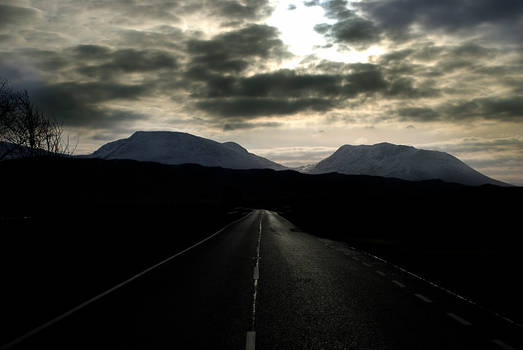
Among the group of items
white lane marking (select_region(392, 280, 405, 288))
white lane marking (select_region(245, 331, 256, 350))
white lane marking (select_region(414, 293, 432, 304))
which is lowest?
white lane marking (select_region(392, 280, 405, 288))

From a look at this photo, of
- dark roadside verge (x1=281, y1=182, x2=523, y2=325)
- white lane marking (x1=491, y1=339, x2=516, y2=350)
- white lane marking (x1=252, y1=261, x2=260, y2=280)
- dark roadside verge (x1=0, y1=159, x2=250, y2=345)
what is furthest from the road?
dark roadside verge (x1=281, y1=182, x2=523, y2=325)

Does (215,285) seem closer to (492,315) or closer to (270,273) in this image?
(270,273)

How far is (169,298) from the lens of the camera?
830 cm

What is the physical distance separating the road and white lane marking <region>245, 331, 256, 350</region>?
0.01 m

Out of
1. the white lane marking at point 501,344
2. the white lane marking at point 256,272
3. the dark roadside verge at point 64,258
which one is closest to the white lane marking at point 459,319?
the white lane marking at point 501,344

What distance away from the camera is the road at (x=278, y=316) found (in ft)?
18.2

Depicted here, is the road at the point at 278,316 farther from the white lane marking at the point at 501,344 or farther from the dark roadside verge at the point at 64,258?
the dark roadside verge at the point at 64,258

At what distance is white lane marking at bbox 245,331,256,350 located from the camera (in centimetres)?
532

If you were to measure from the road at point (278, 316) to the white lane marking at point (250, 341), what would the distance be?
14mm

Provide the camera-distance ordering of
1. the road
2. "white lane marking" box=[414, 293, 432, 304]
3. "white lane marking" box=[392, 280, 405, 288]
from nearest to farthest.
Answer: the road
"white lane marking" box=[414, 293, 432, 304]
"white lane marking" box=[392, 280, 405, 288]

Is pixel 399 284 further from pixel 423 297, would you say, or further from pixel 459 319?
pixel 459 319

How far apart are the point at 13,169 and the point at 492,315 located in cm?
5238

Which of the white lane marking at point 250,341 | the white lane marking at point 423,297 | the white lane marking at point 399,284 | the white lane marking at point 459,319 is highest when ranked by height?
the white lane marking at point 250,341

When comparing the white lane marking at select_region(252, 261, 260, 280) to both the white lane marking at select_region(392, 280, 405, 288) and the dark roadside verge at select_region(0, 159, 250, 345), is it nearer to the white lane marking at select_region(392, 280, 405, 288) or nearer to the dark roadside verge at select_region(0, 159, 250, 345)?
the dark roadside verge at select_region(0, 159, 250, 345)
